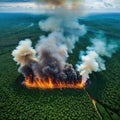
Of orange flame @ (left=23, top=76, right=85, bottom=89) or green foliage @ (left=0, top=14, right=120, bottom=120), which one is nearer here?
green foliage @ (left=0, top=14, right=120, bottom=120)

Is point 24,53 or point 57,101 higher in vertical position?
point 24,53

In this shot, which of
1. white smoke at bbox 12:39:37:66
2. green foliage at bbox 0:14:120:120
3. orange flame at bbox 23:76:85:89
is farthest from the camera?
white smoke at bbox 12:39:37:66

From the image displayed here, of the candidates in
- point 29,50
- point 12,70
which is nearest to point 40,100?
point 29,50

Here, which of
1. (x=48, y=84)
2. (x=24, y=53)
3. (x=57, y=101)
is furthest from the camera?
(x=24, y=53)

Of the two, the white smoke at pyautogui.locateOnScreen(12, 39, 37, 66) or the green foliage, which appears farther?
the white smoke at pyautogui.locateOnScreen(12, 39, 37, 66)

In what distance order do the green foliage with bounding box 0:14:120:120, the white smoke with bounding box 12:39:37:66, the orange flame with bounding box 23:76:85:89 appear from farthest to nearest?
the white smoke with bounding box 12:39:37:66, the orange flame with bounding box 23:76:85:89, the green foliage with bounding box 0:14:120:120

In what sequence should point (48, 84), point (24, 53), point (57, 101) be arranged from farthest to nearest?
point (24, 53) < point (48, 84) < point (57, 101)

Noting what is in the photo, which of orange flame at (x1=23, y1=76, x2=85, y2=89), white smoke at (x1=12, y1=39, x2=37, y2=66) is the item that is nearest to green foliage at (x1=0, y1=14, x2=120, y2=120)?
orange flame at (x1=23, y1=76, x2=85, y2=89)

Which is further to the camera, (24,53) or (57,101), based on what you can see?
(24,53)

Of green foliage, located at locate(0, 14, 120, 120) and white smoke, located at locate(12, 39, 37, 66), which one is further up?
white smoke, located at locate(12, 39, 37, 66)

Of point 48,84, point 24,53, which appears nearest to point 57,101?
point 48,84

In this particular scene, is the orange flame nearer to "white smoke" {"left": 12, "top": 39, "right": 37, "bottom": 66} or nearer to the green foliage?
the green foliage

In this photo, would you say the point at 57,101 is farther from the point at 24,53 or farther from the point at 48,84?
the point at 24,53
